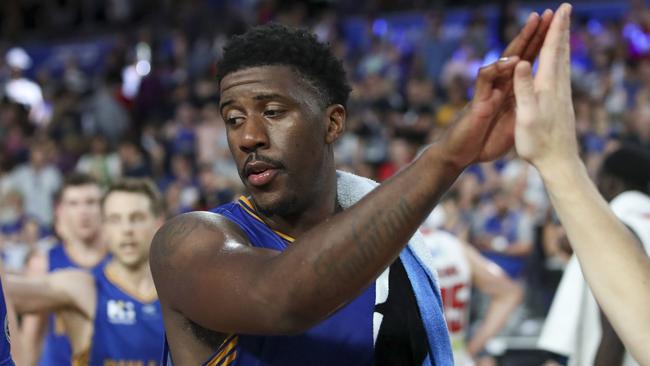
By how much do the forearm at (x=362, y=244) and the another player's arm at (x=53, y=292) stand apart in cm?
260

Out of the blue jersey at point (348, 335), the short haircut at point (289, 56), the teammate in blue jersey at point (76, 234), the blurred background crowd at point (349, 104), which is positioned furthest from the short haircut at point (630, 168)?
the teammate in blue jersey at point (76, 234)

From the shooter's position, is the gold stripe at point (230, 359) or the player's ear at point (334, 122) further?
the player's ear at point (334, 122)

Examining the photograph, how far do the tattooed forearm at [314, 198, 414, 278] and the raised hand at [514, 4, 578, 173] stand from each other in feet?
0.93

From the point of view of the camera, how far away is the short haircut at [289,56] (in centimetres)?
273

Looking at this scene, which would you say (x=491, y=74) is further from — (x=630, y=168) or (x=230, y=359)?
(x=630, y=168)

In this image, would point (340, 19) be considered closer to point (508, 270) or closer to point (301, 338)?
point (508, 270)

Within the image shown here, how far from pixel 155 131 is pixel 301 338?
42.9 feet

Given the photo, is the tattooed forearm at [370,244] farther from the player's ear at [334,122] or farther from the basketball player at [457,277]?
the basketball player at [457,277]

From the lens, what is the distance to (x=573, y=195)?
7.22 ft

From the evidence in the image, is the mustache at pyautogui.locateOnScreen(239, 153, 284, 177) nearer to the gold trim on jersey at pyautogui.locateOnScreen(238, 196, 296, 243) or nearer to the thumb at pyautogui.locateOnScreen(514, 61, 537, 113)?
the gold trim on jersey at pyautogui.locateOnScreen(238, 196, 296, 243)

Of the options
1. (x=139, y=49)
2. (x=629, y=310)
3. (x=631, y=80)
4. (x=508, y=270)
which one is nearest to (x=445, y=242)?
(x=508, y=270)

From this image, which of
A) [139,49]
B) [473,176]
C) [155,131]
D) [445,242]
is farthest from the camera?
[139,49]

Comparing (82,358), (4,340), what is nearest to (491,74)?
(4,340)

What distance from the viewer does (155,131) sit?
608 inches
